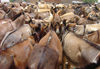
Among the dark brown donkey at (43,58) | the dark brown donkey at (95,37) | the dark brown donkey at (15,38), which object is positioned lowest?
the dark brown donkey at (95,37)

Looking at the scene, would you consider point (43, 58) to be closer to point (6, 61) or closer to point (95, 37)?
point (6, 61)

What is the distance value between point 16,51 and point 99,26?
1.70m

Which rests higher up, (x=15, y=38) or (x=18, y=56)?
(x=15, y=38)

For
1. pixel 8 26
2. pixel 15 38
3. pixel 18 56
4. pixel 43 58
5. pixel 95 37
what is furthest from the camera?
pixel 8 26

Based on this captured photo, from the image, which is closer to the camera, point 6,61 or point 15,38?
point 6,61

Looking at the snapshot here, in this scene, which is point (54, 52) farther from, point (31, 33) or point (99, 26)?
point (99, 26)

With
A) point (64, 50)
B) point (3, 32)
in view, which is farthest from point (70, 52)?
point (3, 32)

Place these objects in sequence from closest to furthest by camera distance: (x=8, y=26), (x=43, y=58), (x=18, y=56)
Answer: (x=43, y=58)
(x=18, y=56)
(x=8, y=26)

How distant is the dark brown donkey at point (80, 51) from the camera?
205 cm

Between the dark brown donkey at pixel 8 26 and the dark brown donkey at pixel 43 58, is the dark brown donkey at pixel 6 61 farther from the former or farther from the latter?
the dark brown donkey at pixel 8 26

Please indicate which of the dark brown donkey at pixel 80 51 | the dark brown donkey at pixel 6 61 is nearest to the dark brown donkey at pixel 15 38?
the dark brown donkey at pixel 6 61

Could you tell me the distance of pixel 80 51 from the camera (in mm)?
2344

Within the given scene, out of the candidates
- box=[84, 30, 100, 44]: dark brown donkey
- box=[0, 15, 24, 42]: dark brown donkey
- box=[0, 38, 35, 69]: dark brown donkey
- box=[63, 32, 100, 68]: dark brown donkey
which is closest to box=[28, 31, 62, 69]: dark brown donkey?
box=[0, 38, 35, 69]: dark brown donkey

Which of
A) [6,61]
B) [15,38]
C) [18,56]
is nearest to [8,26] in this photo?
[15,38]
